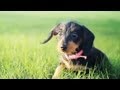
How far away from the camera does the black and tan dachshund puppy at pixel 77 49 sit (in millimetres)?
2264

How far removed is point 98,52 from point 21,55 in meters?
0.79

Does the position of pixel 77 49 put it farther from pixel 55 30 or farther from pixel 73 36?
pixel 55 30

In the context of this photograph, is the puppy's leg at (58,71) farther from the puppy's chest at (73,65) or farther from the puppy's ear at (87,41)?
the puppy's ear at (87,41)

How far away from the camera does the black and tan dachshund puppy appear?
226cm

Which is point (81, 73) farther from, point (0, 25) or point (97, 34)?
point (0, 25)

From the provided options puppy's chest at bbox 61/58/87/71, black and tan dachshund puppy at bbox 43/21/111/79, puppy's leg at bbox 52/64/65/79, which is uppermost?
black and tan dachshund puppy at bbox 43/21/111/79

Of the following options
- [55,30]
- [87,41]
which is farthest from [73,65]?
[55,30]

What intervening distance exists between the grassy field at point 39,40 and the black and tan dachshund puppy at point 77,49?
5 centimetres

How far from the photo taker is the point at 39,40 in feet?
7.61

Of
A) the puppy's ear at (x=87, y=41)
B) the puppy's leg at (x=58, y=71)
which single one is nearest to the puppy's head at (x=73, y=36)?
the puppy's ear at (x=87, y=41)

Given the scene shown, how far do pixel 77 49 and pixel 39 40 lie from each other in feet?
1.31

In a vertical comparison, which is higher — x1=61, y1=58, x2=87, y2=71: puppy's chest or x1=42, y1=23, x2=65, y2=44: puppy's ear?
x1=42, y1=23, x2=65, y2=44: puppy's ear

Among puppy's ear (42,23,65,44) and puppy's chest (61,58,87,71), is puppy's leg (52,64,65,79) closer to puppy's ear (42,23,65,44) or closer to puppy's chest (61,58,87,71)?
puppy's chest (61,58,87,71)

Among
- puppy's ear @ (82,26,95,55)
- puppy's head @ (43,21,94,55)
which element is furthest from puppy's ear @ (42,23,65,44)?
puppy's ear @ (82,26,95,55)
